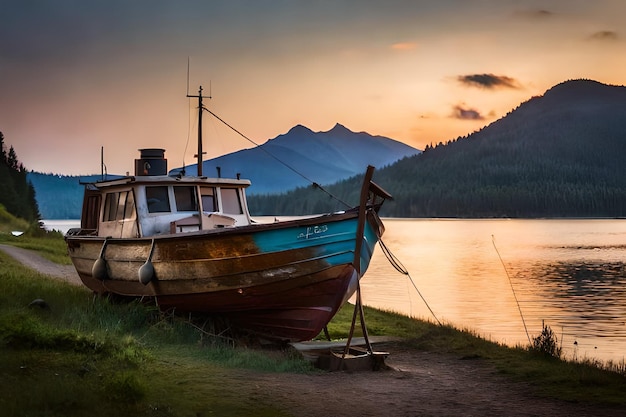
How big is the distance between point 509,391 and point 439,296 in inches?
1104

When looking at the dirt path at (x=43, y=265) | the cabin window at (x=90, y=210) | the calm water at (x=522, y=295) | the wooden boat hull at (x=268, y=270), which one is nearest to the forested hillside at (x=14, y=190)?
the calm water at (x=522, y=295)

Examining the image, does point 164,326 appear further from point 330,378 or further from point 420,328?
point 420,328

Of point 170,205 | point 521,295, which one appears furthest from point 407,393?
point 521,295

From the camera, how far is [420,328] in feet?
64.9

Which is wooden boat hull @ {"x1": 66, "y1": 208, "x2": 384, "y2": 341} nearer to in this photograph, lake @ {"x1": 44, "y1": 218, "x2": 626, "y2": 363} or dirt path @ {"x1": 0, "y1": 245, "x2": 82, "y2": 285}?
lake @ {"x1": 44, "y1": 218, "x2": 626, "y2": 363}

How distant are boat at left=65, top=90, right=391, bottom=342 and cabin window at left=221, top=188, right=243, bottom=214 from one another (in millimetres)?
252

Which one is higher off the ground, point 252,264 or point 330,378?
point 252,264

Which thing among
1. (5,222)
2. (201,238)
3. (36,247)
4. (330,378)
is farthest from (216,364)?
(5,222)

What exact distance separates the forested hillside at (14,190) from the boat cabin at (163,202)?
58.9 m

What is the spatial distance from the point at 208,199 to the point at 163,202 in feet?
3.47

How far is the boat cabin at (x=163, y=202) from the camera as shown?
17.1m

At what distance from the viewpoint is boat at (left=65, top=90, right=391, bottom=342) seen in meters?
14.3

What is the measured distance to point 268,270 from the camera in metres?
14.5

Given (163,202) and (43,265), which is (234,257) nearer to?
(163,202)
